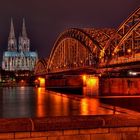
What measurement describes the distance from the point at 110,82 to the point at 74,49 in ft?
178

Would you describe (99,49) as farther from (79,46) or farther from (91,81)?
(79,46)

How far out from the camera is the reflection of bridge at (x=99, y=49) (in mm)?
71312

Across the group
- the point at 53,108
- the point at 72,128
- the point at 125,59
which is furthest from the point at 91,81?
the point at 72,128

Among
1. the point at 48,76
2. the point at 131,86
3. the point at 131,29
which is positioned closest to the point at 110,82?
the point at 131,86

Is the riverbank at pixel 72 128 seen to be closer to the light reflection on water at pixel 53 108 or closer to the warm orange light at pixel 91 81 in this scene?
the light reflection on water at pixel 53 108

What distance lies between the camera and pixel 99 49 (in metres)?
106

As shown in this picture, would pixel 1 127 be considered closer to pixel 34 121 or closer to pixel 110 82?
pixel 34 121

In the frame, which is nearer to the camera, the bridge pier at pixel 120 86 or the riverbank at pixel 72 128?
the riverbank at pixel 72 128

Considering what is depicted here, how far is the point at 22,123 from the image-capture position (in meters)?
16.9

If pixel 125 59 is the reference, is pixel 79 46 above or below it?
above

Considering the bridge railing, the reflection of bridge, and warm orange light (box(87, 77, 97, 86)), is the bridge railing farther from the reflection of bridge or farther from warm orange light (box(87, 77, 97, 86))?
warm orange light (box(87, 77, 97, 86))

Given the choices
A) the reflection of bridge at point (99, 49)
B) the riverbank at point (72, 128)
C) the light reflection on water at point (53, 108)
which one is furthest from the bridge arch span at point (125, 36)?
the riverbank at point (72, 128)

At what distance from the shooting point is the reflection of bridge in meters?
71.3

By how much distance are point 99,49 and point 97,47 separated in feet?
9.18
